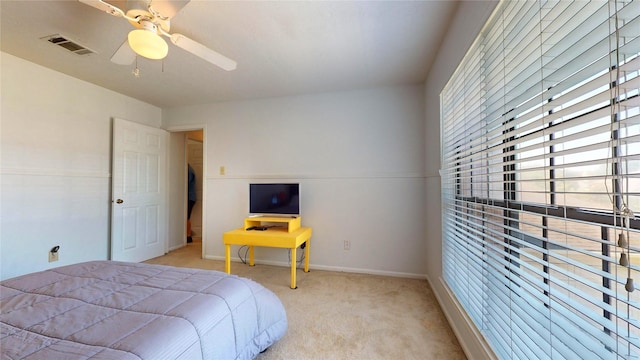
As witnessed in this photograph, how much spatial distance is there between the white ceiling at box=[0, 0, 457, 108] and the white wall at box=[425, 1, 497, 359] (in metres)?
0.14

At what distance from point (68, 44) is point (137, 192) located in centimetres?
191

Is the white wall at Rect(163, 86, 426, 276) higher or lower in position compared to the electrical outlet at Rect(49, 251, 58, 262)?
higher

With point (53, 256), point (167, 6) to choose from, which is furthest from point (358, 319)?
point (53, 256)

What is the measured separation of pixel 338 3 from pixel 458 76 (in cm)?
98

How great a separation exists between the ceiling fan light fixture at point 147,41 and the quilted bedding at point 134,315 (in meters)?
1.38

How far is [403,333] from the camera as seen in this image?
1.75 m

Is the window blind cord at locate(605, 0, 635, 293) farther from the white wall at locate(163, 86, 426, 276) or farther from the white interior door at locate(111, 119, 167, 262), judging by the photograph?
the white interior door at locate(111, 119, 167, 262)

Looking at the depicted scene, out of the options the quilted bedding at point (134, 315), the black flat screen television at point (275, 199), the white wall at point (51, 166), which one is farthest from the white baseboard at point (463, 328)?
the white wall at point (51, 166)

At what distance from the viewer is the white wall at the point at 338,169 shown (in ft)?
9.43

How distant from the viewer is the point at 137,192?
11.1 ft

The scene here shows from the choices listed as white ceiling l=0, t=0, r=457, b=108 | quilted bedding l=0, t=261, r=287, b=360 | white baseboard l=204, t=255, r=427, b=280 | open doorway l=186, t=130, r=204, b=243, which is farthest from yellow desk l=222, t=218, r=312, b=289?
open doorway l=186, t=130, r=204, b=243

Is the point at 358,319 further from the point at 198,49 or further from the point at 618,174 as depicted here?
the point at 198,49

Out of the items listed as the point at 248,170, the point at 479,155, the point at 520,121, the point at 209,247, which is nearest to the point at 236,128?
the point at 248,170

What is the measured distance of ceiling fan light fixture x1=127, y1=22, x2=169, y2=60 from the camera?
1.39m
